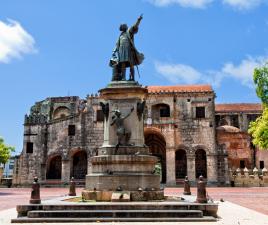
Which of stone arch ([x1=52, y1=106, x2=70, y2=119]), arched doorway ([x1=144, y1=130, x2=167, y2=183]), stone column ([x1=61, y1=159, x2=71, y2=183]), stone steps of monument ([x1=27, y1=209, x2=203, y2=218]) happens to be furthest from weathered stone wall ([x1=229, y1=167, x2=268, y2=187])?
stone steps of monument ([x1=27, y1=209, x2=203, y2=218])

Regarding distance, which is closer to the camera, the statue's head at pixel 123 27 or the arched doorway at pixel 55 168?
the statue's head at pixel 123 27

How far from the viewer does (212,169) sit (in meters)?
39.4

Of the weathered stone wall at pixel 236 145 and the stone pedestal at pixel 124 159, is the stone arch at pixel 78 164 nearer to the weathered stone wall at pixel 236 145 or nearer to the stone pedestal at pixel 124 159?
the weathered stone wall at pixel 236 145

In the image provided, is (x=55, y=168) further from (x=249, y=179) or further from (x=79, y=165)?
(x=249, y=179)

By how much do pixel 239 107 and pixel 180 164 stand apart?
703 inches

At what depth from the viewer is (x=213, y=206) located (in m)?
11.3

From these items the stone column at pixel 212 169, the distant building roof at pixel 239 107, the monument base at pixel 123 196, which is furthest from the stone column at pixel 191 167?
→ the monument base at pixel 123 196

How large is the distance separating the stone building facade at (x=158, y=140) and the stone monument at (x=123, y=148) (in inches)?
1047

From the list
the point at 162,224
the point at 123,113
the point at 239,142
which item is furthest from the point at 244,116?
the point at 162,224

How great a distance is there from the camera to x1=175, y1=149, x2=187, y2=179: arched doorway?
41.5 m

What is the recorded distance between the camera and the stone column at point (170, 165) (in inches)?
1565

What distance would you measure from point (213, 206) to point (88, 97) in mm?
32310

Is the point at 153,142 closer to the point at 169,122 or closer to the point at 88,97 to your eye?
the point at 169,122

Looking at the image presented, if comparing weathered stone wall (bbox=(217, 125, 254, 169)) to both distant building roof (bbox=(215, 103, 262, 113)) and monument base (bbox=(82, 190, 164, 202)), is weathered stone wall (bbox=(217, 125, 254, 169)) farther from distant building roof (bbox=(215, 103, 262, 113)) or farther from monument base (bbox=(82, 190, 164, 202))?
monument base (bbox=(82, 190, 164, 202))
